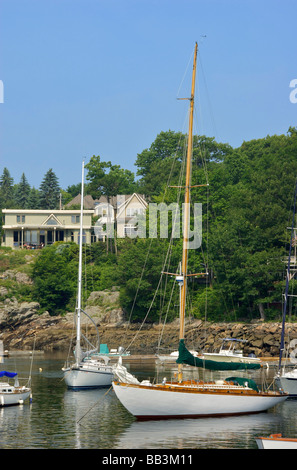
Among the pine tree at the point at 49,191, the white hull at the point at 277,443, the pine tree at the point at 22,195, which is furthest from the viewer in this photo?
the pine tree at the point at 22,195

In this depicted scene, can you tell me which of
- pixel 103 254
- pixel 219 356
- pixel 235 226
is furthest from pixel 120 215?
pixel 219 356

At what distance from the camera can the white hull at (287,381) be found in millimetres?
45594

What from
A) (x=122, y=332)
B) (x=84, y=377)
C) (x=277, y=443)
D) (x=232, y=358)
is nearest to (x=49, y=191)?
(x=122, y=332)

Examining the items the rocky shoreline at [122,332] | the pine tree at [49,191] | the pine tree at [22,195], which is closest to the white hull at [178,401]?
the rocky shoreline at [122,332]

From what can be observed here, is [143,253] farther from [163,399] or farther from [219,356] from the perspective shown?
[163,399]

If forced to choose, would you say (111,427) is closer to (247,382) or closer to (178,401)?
(178,401)

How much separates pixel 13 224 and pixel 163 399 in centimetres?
9414

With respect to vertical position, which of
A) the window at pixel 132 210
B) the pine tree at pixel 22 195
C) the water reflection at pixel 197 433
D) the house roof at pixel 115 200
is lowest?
the water reflection at pixel 197 433

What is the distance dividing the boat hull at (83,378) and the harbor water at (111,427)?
124 inches

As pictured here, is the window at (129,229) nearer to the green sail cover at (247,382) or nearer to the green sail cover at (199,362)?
the green sail cover at (199,362)

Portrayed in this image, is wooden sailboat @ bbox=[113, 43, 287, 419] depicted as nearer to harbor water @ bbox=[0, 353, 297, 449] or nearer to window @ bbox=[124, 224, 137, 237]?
harbor water @ bbox=[0, 353, 297, 449]

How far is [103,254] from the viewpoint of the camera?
114 m

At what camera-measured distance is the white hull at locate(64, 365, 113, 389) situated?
2007 inches

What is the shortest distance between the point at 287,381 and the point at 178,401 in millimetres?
11728
